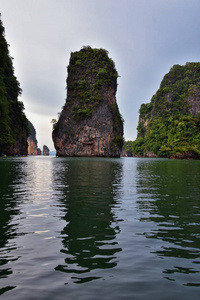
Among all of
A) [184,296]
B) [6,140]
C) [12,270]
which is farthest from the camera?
[6,140]

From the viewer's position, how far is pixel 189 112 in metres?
152

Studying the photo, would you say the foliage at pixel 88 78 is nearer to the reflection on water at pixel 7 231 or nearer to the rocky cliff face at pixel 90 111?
the rocky cliff face at pixel 90 111

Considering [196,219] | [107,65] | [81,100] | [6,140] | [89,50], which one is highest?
[89,50]

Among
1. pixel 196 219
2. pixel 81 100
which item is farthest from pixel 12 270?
pixel 81 100

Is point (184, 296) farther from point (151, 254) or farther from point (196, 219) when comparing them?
point (196, 219)

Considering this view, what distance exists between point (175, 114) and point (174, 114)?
1.05 m

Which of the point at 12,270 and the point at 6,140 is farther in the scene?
the point at 6,140

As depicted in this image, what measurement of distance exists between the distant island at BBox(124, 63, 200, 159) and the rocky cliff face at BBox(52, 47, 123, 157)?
131 feet

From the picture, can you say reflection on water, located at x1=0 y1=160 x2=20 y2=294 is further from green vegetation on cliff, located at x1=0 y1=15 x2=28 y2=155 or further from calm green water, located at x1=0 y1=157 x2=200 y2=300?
green vegetation on cliff, located at x1=0 y1=15 x2=28 y2=155

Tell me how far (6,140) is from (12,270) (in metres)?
57.5

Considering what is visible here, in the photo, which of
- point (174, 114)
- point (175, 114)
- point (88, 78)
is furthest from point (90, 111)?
point (174, 114)

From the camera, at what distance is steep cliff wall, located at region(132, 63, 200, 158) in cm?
13275

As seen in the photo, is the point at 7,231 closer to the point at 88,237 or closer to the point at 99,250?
the point at 88,237

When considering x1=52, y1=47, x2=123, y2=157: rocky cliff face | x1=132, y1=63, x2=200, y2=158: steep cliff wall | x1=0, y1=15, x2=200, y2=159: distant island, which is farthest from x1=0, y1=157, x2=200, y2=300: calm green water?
x1=132, y1=63, x2=200, y2=158: steep cliff wall
